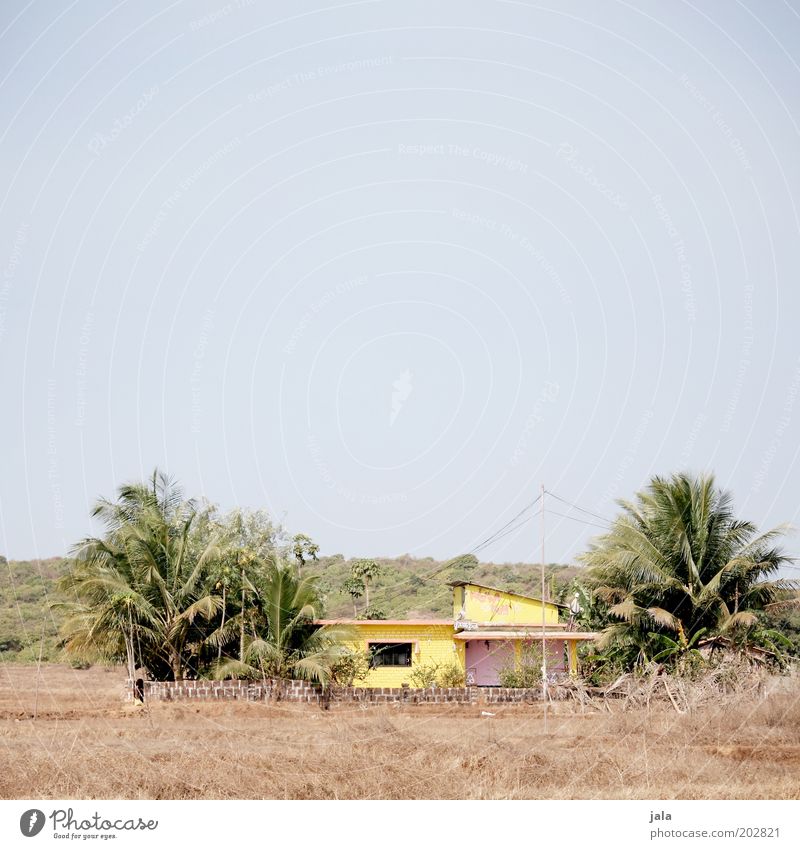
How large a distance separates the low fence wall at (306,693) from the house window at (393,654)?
508 centimetres

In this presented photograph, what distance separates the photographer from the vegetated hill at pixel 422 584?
114ft

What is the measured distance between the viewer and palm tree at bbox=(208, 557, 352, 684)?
70.3 feet

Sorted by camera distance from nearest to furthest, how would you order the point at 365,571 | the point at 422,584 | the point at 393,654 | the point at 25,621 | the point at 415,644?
the point at 415,644, the point at 393,654, the point at 25,621, the point at 365,571, the point at 422,584

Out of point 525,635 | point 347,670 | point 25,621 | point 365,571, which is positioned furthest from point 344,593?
point 347,670

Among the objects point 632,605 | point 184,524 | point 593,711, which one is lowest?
point 593,711

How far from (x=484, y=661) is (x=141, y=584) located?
408 inches

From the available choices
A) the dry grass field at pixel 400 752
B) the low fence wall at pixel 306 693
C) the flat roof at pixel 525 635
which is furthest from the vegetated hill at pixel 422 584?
the dry grass field at pixel 400 752

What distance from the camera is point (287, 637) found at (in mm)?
21922

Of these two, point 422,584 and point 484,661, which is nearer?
point 484,661

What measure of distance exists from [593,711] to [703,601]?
13.6ft

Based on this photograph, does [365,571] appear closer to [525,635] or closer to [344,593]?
[344,593]
